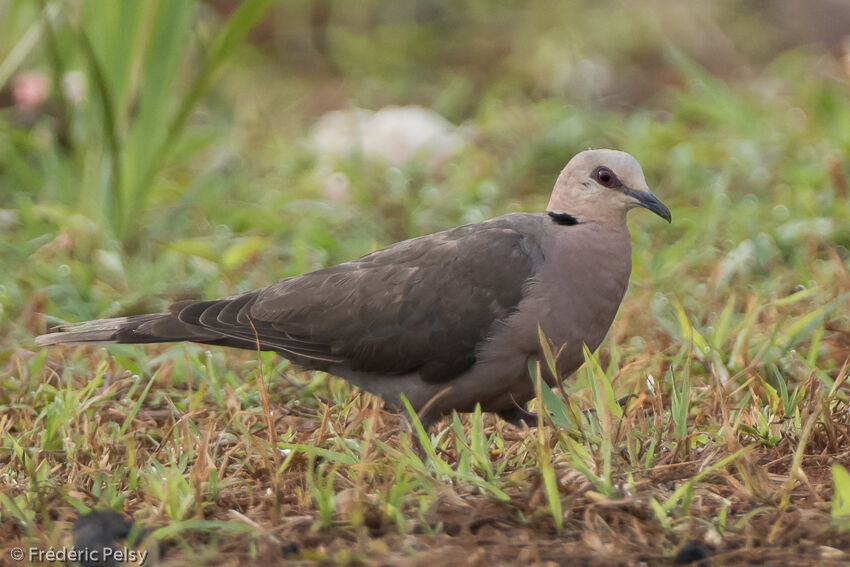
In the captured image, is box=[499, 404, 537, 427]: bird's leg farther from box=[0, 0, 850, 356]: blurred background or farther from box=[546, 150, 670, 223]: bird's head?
box=[0, 0, 850, 356]: blurred background

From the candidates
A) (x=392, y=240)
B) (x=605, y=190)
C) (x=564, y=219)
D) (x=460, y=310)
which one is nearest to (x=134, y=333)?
(x=460, y=310)

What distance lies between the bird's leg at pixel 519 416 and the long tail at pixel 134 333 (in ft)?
3.03

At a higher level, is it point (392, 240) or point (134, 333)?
point (392, 240)

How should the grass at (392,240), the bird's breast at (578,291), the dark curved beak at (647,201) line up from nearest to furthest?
1. the grass at (392,240)
2. the bird's breast at (578,291)
3. the dark curved beak at (647,201)

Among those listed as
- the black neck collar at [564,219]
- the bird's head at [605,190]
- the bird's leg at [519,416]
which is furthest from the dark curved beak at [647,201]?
the bird's leg at [519,416]

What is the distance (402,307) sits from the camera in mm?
3445

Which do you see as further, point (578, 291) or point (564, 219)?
point (564, 219)

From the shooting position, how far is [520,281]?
332 centimetres

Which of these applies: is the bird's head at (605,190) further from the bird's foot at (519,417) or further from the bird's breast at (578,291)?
the bird's foot at (519,417)

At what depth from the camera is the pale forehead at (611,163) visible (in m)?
3.50

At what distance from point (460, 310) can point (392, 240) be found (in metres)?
2.05

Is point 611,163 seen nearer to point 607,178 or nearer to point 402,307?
point 607,178

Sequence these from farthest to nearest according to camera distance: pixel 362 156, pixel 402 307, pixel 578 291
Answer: pixel 362 156, pixel 402 307, pixel 578 291

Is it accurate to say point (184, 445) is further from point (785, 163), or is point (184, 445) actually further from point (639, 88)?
point (639, 88)
